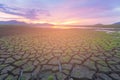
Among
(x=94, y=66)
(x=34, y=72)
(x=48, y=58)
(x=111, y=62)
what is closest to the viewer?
(x=34, y=72)

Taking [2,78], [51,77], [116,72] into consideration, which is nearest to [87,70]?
[116,72]

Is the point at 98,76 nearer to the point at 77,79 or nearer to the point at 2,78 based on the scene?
the point at 77,79

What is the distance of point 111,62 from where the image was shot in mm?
4934

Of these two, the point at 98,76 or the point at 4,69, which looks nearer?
the point at 98,76

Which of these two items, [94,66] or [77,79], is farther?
[94,66]

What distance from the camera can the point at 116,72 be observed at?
161 inches

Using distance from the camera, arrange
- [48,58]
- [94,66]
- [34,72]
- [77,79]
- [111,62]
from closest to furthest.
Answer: [77,79] → [34,72] → [94,66] → [111,62] → [48,58]

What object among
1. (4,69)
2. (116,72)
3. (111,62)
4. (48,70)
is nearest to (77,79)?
(48,70)

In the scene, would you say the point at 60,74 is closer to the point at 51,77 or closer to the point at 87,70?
the point at 51,77

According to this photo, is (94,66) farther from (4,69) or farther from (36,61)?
(4,69)

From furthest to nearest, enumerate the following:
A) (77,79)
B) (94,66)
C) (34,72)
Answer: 1. (94,66)
2. (34,72)
3. (77,79)

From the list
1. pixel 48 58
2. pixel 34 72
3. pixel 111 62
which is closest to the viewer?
pixel 34 72

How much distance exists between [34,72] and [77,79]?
1.52 m

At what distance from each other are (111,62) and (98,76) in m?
1.46
